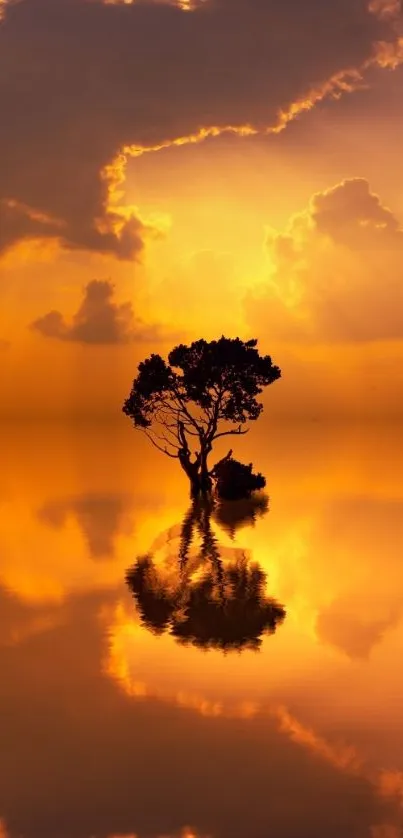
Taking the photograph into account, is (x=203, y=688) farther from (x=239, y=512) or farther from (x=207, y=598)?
(x=239, y=512)

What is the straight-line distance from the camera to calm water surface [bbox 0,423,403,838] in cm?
1346

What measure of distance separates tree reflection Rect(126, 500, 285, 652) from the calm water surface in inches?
3.8

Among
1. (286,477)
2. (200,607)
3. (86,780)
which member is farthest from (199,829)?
(286,477)

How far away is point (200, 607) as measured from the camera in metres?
26.1

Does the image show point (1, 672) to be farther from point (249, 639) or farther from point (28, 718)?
point (249, 639)

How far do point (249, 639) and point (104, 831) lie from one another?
9.99 metres

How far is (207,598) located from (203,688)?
348 inches

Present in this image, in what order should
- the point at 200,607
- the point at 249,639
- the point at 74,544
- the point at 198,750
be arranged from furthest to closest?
the point at 74,544 → the point at 200,607 → the point at 249,639 → the point at 198,750

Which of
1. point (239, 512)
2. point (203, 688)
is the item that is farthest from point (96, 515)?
point (203, 688)

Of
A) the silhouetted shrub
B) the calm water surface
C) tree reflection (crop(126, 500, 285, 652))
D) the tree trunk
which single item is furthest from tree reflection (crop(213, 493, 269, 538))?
tree reflection (crop(126, 500, 285, 652))

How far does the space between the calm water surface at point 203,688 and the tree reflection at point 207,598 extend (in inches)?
3.8

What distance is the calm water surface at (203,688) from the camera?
530 inches

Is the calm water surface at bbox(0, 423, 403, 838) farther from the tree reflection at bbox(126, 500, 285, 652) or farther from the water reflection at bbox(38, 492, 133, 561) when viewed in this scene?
the water reflection at bbox(38, 492, 133, 561)

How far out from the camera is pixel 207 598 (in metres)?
27.4
